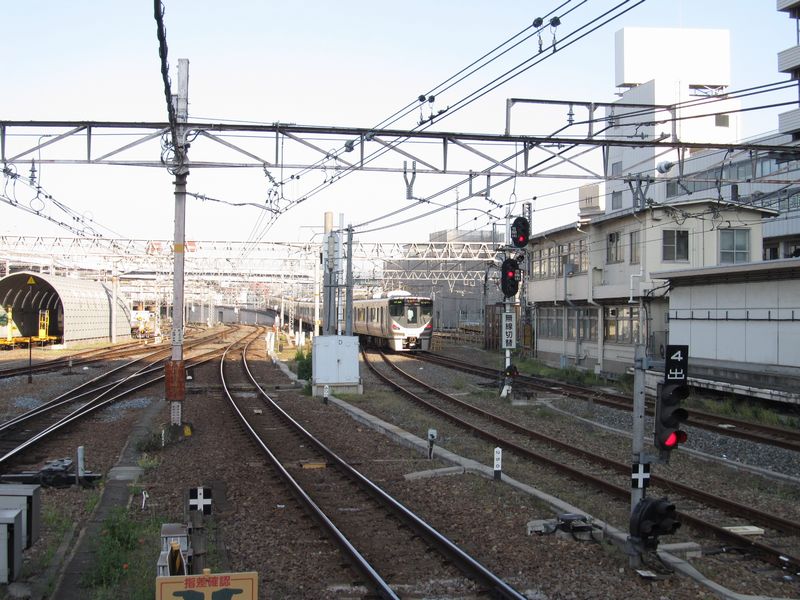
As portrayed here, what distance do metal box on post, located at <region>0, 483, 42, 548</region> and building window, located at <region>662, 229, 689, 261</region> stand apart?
70.8 ft

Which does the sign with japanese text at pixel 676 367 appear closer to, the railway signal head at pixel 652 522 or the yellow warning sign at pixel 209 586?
the railway signal head at pixel 652 522

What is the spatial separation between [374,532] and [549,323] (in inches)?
1029

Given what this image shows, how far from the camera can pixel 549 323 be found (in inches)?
1299

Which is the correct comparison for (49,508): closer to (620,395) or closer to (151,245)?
(620,395)

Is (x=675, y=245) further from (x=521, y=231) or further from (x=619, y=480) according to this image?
(x=619, y=480)

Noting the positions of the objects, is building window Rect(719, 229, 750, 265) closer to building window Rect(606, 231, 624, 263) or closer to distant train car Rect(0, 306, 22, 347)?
building window Rect(606, 231, 624, 263)

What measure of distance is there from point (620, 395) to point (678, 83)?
3499cm

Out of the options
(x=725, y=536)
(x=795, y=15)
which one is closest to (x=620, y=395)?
(x=725, y=536)

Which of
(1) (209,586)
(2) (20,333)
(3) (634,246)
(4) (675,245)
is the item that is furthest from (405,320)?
(1) (209,586)

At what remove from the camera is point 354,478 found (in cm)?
1012

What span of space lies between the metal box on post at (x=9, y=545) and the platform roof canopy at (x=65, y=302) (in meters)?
31.4

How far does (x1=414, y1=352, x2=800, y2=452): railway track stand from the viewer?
44.0ft

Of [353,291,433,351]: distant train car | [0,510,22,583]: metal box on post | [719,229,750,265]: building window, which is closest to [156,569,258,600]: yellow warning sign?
[0,510,22,583]: metal box on post

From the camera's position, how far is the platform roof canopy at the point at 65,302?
122 feet
